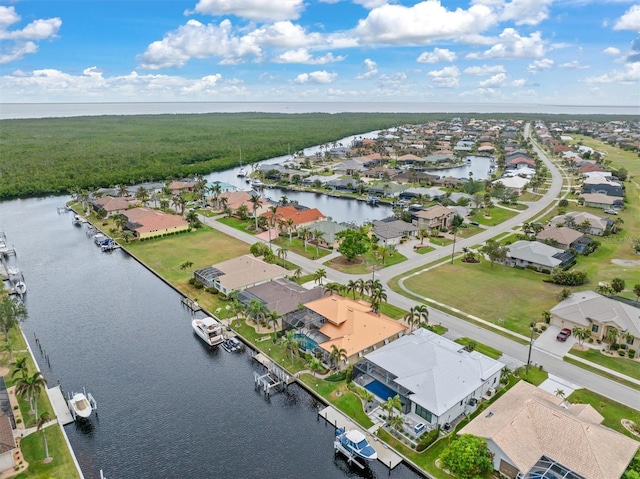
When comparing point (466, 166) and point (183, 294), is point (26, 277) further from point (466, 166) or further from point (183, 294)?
point (466, 166)

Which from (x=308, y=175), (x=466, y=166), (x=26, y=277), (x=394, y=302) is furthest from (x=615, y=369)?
(x=466, y=166)

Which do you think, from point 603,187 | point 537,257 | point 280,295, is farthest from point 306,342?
point 603,187

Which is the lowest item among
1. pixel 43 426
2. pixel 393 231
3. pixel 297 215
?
pixel 43 426

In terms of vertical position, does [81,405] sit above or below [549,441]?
below

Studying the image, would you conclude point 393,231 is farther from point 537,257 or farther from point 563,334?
point 563,334

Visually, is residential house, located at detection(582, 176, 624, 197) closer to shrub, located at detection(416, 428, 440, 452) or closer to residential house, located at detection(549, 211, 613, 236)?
residential house, located at detection(549, 211, 613, 236)

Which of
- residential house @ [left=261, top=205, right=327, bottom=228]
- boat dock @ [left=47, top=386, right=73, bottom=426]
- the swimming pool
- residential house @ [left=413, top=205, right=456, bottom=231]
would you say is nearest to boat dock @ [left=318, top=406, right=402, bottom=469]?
the swimming pool
